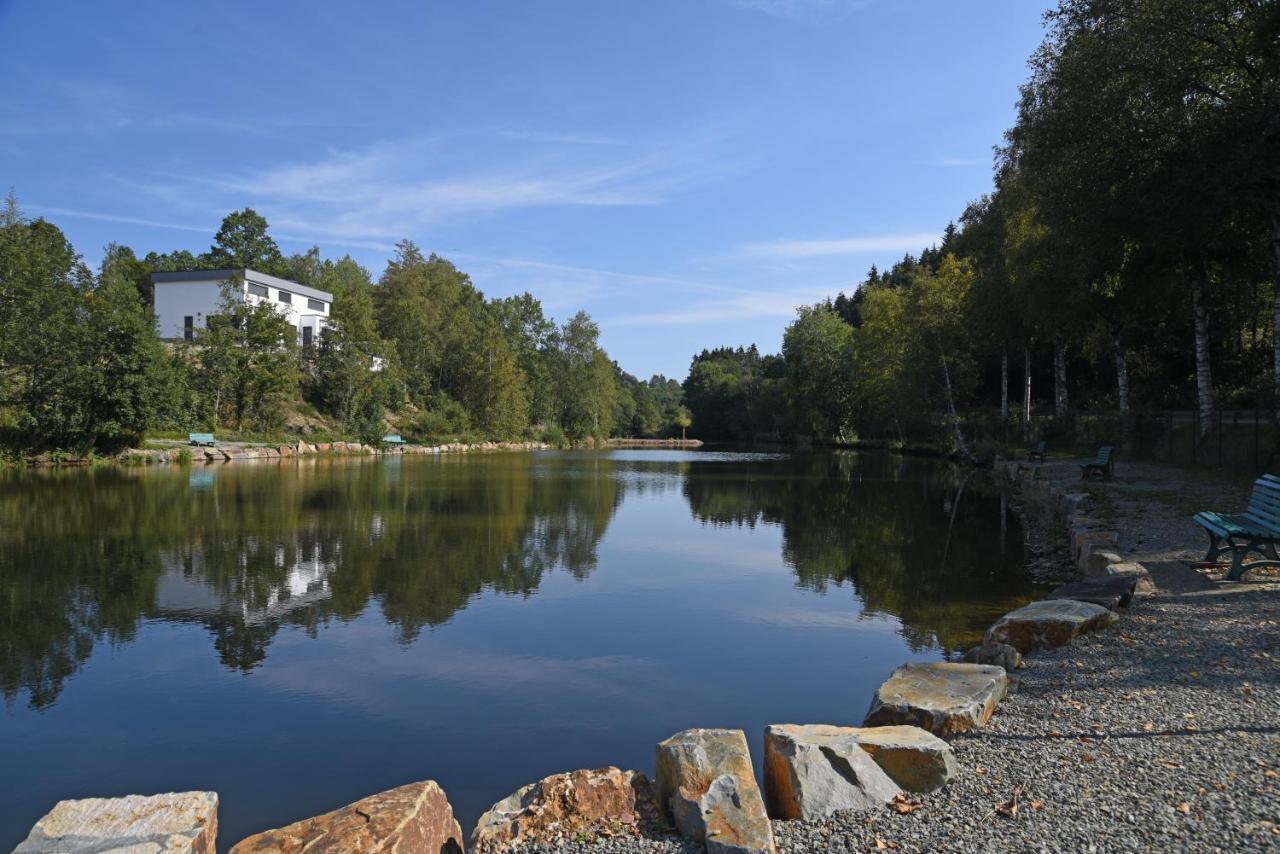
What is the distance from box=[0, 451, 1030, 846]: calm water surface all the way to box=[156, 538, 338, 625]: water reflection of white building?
2.5 inches

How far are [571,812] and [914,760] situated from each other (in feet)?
6.81

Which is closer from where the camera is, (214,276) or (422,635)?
(422,635)

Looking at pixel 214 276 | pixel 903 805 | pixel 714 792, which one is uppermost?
pixel 214 276

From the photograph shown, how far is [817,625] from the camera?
10234 mm

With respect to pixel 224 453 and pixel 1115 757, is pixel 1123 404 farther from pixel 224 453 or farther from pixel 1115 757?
pixel 224 453

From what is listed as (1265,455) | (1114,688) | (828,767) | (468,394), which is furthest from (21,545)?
(468,394)

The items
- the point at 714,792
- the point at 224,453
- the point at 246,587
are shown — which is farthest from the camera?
the point at 224,453

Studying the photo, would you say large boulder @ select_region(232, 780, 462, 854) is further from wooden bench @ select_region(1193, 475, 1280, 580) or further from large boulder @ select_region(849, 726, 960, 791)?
wooden bench @ select_region(1193, 475, 1280, 580)

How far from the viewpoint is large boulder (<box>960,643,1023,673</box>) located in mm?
7039

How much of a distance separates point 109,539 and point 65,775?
1126 cm

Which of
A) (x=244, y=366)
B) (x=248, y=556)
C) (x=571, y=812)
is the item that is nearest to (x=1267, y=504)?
(x=571, y=812)

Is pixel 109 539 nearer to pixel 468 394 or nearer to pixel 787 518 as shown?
pixel 787 518

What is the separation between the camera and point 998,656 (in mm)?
7227

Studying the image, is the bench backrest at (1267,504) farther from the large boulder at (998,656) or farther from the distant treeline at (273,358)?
the distant treeline at (273,358)
